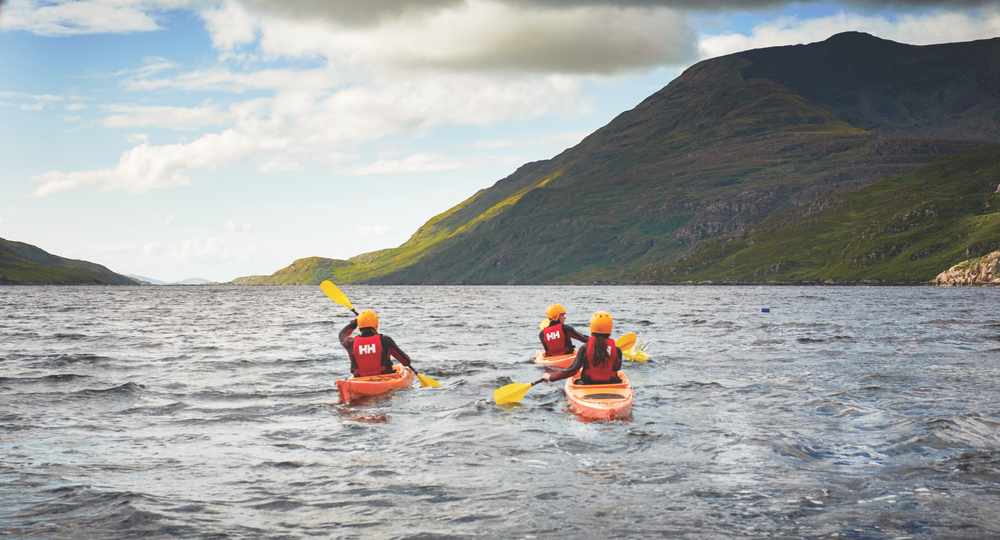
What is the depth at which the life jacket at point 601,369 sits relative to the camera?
17.4 metres

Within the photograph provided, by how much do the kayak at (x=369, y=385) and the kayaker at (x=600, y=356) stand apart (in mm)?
6217

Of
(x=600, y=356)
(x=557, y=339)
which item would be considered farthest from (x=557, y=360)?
(x=600, y=356)

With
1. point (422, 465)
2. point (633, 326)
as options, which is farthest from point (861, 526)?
point (633, 326)

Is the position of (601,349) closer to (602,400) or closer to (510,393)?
(602,400)

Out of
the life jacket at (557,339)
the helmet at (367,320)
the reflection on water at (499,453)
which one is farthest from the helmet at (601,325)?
the life jacket at (557,339)

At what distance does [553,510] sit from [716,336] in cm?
3285

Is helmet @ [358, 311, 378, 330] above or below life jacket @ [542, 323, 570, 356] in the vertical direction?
above

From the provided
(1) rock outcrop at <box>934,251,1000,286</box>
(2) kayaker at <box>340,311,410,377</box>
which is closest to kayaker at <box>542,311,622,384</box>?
(2) kayaker at <box>340,311,410,377</box>

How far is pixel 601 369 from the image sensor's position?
17.4 meters

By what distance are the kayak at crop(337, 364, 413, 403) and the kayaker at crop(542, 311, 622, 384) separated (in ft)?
20.4

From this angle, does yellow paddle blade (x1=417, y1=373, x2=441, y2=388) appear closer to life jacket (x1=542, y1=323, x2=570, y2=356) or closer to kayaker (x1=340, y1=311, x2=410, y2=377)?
kayaker (x1=340, y1=311, x2=410, y2=377)

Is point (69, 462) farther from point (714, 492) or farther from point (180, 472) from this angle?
point (714, 492)

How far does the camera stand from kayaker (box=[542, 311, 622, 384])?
17.1 m

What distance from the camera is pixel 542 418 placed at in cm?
1723
